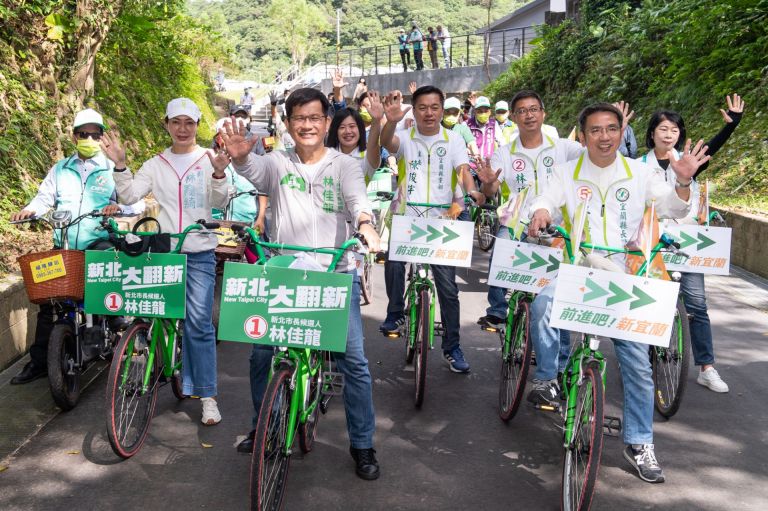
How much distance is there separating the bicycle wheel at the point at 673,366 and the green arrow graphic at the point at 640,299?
1670 millimetres

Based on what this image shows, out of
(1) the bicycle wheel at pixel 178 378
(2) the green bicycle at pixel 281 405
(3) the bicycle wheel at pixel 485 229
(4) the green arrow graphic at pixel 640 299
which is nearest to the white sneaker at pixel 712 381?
(4) the green arrow graphic at pixel 640 299

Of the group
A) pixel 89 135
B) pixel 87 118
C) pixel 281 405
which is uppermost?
pixel 87 118

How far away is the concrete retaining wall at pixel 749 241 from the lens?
33.5ft

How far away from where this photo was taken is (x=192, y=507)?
4469 millimetres

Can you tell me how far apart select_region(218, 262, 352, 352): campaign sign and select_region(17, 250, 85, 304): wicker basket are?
80.9 inches

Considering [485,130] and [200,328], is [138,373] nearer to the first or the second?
[200,328]

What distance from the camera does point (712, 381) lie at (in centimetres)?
639

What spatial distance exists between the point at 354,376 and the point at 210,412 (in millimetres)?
1472

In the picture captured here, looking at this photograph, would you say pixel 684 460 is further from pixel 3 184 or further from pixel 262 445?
pixel 3 184

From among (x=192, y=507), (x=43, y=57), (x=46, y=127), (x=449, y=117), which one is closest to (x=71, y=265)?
(x=192, y=507)

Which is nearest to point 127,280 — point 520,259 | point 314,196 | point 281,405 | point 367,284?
point 314,196

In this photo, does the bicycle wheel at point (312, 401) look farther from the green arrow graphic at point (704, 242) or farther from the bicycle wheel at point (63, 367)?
the green arrow graphic at point (704, 242)

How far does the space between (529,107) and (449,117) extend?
5609 mm

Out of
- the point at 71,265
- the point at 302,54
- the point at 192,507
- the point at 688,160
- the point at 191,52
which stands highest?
the point at 302,54
